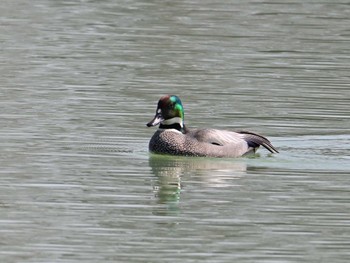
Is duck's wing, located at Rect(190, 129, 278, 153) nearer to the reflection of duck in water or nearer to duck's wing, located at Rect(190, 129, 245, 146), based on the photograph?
duck's wing, located at Rect(190, 129, 245, 146)

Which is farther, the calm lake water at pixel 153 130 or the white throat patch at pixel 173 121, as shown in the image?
the white throat patch at pixel 173 121

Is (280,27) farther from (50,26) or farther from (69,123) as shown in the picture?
(69,123)

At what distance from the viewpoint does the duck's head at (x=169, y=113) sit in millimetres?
17891

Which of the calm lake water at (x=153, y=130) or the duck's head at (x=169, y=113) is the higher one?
the duck's head at (x=169, y=113)

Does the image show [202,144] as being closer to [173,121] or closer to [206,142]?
[206,142]

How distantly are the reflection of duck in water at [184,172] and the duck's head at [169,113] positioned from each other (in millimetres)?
451

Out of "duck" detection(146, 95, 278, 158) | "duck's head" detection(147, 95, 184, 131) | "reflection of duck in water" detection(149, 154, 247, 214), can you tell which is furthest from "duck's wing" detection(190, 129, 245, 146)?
"duck's head" detection(147, 95, 184, 131)

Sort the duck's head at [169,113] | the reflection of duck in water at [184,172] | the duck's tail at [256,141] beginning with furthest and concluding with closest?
the duck's head at [169,113]
the duck's tail at [256,141]
the reflection of duck in water at [184,172]

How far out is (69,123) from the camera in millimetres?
19406

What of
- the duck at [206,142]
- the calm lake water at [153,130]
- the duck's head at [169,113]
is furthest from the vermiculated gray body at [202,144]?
the duck's head at [169,113]

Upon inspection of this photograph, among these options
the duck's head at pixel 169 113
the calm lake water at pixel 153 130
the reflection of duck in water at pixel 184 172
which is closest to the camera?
the calm lake water at pixel 153 130

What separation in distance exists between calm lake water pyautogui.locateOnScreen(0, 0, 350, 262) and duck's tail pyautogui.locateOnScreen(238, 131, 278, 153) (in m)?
0.19

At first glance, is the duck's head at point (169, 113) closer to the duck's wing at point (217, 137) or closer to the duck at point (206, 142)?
the duck at point (206, 142)

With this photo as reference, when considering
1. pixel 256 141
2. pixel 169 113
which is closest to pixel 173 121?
pixel 169 113
